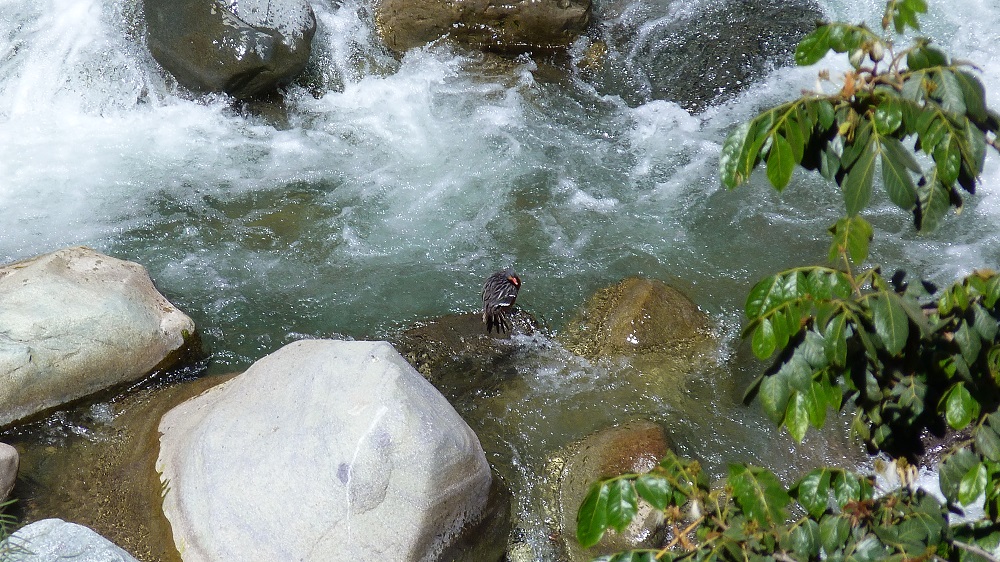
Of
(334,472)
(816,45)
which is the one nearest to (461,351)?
(334,472)

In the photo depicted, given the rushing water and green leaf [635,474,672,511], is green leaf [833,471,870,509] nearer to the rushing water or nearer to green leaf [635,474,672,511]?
green leaf [635,474,672,511]

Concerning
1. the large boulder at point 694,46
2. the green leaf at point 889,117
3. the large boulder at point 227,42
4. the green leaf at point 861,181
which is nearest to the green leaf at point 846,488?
the green leaf at point 861,181

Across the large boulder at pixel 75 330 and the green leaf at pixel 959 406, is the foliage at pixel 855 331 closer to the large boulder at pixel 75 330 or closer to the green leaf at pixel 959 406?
the green leaf at pixel 959 406

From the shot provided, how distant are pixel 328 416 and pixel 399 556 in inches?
27.4

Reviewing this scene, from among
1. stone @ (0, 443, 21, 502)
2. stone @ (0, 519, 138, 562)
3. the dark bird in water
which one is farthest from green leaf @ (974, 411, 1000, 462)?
stone @ (0, 443, 21, 502)

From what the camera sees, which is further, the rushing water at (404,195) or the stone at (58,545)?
the rushing water at (404,195)

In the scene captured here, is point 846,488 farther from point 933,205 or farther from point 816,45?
point 816,45

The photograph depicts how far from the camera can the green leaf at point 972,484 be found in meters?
2.04

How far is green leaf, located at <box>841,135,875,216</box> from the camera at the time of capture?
1.76 m

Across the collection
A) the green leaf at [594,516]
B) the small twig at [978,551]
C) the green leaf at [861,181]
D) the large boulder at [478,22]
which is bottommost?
the large boulder at [478,22]

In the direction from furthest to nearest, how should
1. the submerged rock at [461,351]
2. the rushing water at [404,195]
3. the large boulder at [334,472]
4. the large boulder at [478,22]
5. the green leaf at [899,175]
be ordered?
the large boulder at [478,22]
the rushing water at [404,195]
the submerged rock at [461,351]
the large boulder at [334,472]
the green leaf at [899,175]

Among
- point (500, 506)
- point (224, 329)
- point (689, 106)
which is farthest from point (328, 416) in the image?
point (689, 106)

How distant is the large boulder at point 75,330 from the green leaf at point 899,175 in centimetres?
432

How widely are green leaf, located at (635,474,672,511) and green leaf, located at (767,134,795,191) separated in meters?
0.70
